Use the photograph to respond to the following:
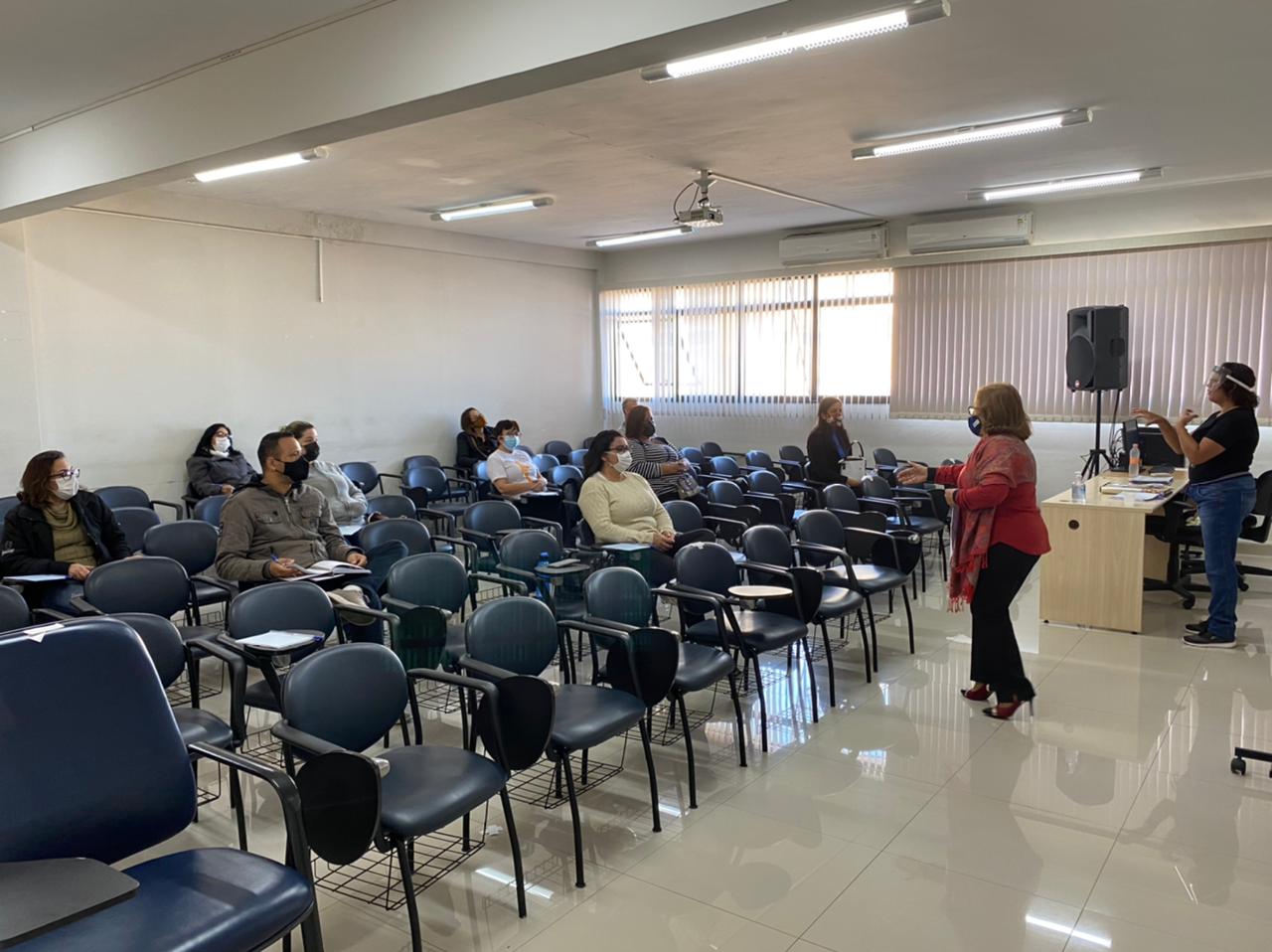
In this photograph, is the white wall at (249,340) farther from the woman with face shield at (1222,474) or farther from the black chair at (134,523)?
the woman with face shield at (1222,474)

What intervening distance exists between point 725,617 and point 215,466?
16.6ft

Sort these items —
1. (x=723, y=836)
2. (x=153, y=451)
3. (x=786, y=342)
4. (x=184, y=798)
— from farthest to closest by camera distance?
1. (x=786, y=342)
2. (x=153, y=451)
3. (x=723, y=836)
4. (x=184, y=798)

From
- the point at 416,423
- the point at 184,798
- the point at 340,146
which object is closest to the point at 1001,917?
the point at 184,798

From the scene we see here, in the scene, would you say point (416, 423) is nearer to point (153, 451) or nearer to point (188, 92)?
point (153, 451)

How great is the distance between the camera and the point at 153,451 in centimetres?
741

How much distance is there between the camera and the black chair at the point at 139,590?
4.07 m

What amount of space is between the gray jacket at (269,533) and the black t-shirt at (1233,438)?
4958 millimetres

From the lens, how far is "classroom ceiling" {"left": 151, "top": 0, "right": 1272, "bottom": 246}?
13.8 feet

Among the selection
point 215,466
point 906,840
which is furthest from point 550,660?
point 215,466

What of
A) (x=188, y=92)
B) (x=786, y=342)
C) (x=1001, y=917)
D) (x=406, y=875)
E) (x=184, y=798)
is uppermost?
(x=188, y=92)

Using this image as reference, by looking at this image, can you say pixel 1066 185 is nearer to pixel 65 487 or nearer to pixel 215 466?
pixel 215 466

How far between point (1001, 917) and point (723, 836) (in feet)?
3.11

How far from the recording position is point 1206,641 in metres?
5.45

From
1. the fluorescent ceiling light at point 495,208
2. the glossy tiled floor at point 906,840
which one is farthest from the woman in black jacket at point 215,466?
the glossy tiled floor at point 906,840
